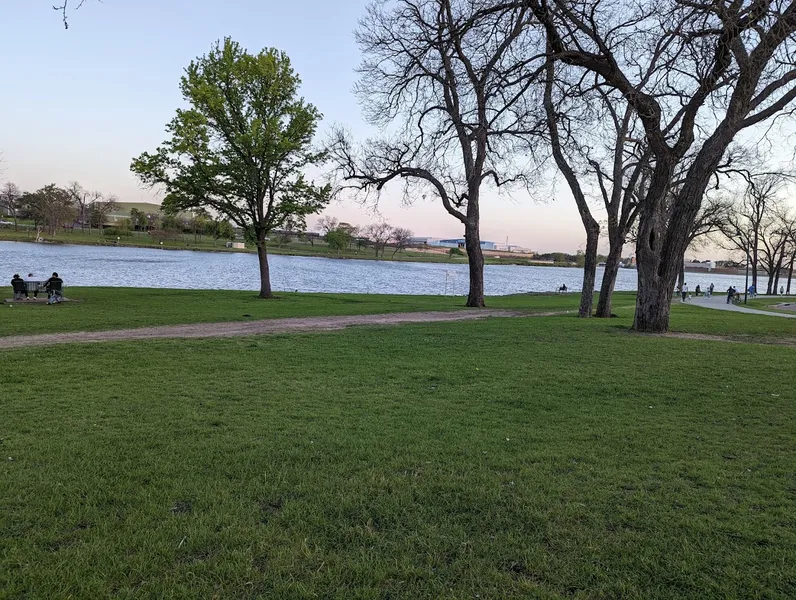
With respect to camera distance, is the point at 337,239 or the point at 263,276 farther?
the point at 337,239

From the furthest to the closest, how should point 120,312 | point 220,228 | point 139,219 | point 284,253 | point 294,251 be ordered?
point 139,219
point 294,251
point 284,253
point 220,228
point 120,312

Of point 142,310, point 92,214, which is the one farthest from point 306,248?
point 142,310

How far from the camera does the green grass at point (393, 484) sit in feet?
8.94

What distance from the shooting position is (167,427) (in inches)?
201

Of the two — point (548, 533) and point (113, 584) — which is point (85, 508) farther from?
point (548, 533)

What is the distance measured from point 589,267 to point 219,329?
12.8 metres

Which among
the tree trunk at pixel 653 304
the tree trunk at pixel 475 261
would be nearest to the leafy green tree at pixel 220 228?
the tree trunk at pixel 475 261

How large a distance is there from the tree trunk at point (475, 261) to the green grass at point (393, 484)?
15589mm

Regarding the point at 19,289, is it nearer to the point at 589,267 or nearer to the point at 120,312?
the point at 120,312

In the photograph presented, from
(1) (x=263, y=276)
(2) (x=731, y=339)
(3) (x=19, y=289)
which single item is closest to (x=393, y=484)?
(2) (x=731, y=339)

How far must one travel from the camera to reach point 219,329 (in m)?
13.1

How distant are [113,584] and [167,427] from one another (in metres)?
2.64

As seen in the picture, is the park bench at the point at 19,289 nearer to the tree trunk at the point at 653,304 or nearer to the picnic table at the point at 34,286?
the picnic table at the point at 34,286

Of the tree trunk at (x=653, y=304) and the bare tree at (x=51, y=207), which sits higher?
the bare tree at (x=51, y=207)
